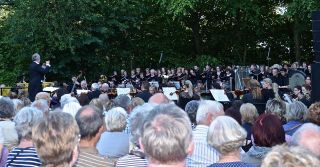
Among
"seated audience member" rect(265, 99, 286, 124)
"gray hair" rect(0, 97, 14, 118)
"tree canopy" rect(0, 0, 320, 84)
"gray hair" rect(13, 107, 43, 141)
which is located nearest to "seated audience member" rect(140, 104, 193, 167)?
"gray hair" rect(13, 107, 43, 141)

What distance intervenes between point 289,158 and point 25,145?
2.43m

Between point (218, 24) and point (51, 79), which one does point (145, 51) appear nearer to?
point (218, 24)

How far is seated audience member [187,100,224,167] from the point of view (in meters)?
4.59

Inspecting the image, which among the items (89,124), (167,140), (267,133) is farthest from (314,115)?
(167,140)

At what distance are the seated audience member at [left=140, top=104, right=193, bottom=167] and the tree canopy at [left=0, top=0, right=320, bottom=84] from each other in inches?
745

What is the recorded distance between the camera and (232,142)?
361cm

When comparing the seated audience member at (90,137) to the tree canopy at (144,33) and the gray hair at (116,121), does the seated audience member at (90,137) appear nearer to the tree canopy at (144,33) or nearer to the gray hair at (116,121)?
the gray hair at (116,121)

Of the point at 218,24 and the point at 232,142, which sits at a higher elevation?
the point at 218,24

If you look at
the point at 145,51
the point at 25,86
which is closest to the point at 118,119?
the point at 25,86

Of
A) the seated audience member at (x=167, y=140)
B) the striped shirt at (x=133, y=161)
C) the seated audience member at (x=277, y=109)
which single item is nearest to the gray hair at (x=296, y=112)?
the seated audience member at (x=277, y=109)

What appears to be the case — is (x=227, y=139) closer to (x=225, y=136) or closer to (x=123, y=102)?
(x=225, y=136)

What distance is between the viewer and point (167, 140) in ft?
8.91

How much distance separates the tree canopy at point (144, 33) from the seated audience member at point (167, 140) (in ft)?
62.1

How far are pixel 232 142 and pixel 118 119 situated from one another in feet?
5.19
